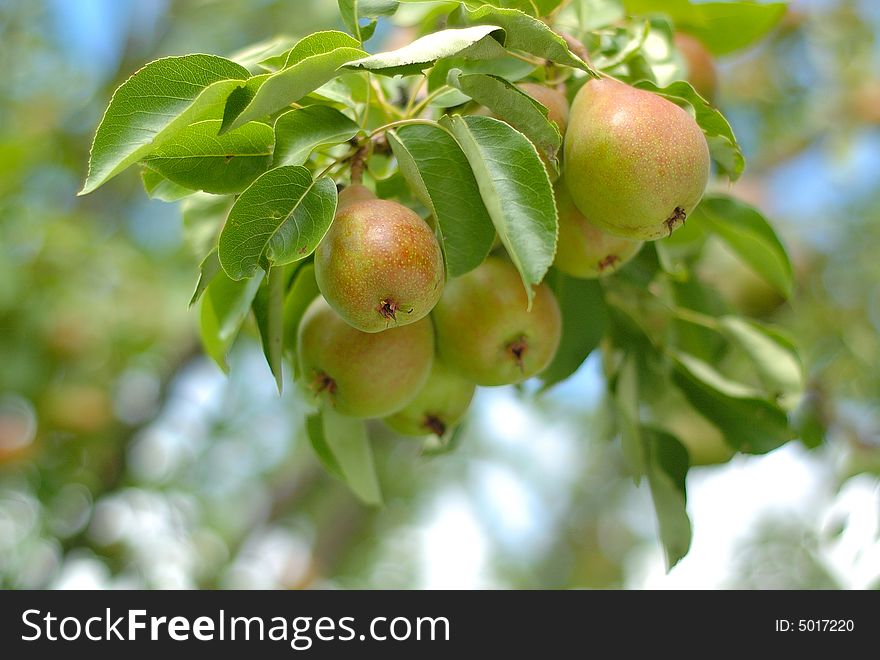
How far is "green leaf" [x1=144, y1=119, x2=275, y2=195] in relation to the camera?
31.7 inches

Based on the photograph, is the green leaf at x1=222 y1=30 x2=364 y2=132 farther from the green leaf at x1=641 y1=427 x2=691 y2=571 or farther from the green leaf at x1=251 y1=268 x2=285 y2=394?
the green leaf at x1=641 y1=427 x2=691 y2=571

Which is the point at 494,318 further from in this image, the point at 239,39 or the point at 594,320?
the point at 239,39

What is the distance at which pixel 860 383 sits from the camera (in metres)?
2.11

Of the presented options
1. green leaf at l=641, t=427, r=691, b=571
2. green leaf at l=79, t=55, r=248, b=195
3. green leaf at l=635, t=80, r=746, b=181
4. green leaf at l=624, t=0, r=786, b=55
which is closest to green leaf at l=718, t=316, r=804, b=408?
green leaf at l=641, t=427, r=691, b=571

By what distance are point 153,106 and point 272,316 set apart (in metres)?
0.24

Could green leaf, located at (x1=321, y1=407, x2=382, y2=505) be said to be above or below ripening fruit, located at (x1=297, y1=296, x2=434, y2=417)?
below

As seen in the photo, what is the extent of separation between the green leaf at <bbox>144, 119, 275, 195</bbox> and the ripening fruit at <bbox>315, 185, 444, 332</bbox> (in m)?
0.10

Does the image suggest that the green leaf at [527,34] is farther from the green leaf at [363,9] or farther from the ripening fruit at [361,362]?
the ripening fruit at [361,362]

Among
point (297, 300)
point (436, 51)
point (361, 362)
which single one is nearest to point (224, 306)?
point (297, 300)

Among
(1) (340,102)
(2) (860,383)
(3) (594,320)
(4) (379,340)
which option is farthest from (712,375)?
(2) (860,383)

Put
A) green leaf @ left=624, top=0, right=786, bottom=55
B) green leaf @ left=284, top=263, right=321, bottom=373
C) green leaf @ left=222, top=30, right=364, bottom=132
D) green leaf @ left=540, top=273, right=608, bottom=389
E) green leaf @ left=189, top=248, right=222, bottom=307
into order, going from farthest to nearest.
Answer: green leaf @ left=624, top=0, right=786, bottom=55 < green leaf @ left=540, top=273, right=608, bottom=389 < green leaf @ left=284, top=263, right=321, bottom=373 < green leaf @ left=189, top=248, right=222, bottom=307 < green leaf @ left=222, top=30, right=364, bottom=132

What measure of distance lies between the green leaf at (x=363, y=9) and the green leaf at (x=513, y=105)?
12 centimetres

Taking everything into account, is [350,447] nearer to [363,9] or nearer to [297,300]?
[297,300]

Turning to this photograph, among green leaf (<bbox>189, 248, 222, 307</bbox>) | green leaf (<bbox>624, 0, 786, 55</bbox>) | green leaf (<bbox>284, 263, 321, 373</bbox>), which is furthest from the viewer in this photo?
green leaf (<bbox>624, 0, 786, 55</bbox>)
